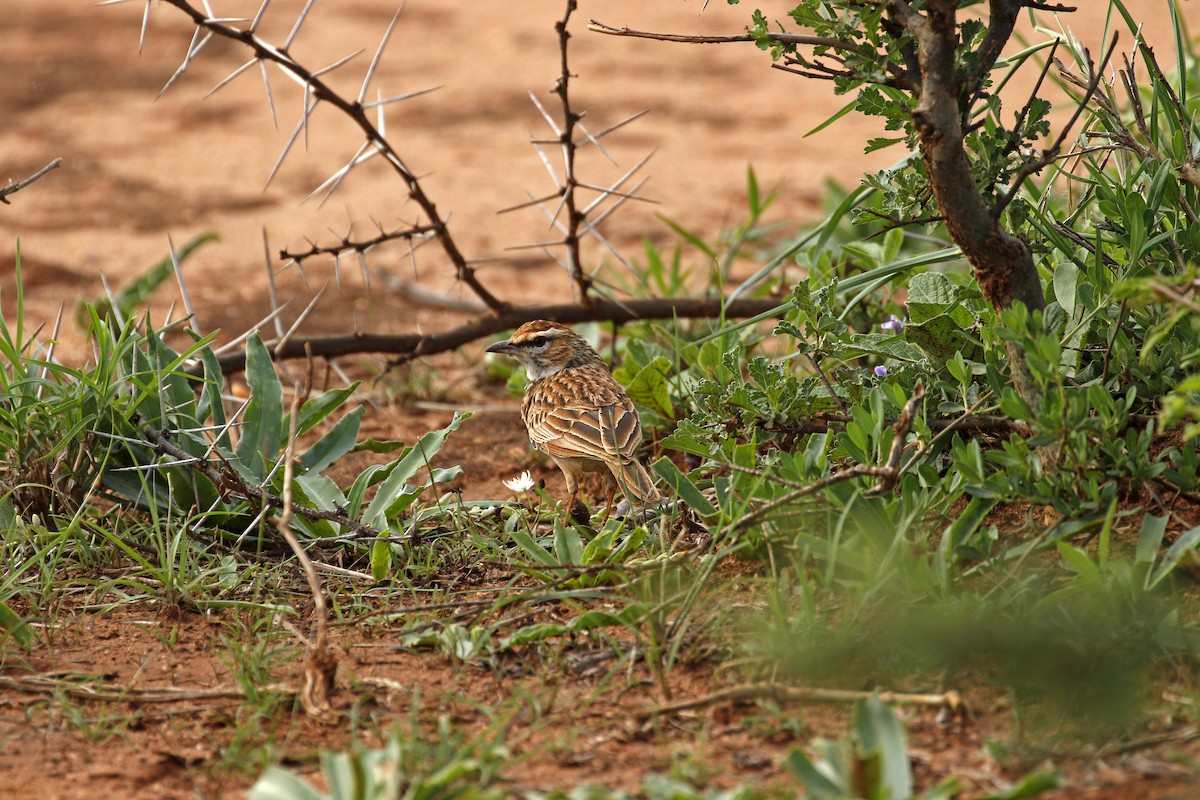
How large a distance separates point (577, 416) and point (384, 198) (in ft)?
16.5

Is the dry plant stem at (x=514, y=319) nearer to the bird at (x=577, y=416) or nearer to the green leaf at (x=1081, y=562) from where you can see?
the bird at (x=577, y=416)

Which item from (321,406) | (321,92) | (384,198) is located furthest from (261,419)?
(384,198)

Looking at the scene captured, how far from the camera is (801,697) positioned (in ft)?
10.7

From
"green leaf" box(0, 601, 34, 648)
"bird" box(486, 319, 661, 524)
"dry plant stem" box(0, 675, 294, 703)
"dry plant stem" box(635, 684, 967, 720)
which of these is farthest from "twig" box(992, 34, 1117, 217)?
"green leaf" box(0, 601, 34, 648)

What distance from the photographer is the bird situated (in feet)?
16.4

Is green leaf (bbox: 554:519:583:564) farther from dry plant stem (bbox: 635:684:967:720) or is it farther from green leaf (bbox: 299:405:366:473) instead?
green leaf (bbox: 299:405:366:473)

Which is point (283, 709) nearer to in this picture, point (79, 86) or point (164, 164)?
point (164, 164)

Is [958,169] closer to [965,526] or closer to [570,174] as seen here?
[965,526]

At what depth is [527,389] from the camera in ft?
19.8

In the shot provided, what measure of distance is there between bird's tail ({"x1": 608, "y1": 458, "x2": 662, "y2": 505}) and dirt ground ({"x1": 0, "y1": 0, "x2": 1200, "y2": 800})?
0.73 meters

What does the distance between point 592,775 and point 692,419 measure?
1.68m

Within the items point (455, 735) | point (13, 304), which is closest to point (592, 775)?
point (455, 735)

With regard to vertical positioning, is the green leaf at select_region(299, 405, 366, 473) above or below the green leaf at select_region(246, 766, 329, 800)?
above

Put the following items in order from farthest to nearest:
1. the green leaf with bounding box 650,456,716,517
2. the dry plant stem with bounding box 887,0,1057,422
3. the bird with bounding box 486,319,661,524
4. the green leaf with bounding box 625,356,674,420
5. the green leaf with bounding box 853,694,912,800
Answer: the green leaf with bounding box 625,356,674,420 < the bird with bounding box 486,319,661,524 < the green leaf with bounding box 650,456,716,517 < the dry plant stem with bounding box 887,0,1057,422 < the green leaf with bounding box 853,694,912,800
